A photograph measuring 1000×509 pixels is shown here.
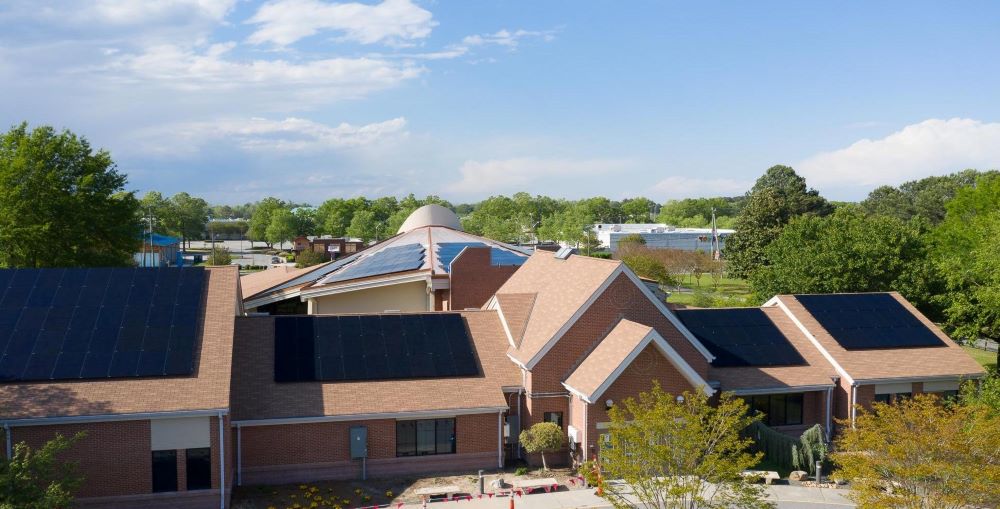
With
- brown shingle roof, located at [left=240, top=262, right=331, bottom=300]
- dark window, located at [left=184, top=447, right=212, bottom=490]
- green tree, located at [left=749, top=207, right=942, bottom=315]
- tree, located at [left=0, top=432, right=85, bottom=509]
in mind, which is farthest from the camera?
brown shingle roof, located at [left=240, top=262, right=331, bottom=300]

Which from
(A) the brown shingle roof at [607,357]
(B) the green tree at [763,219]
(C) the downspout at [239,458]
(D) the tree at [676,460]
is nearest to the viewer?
(D) the tree at [676,460]

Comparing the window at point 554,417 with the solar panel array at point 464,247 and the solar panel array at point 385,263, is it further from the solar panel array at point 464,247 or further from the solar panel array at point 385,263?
the solar panel array at point 385,263

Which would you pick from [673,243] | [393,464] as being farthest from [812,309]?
[673,243]

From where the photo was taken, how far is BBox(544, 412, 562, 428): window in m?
26.8

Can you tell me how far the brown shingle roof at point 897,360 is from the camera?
30109 millimetres


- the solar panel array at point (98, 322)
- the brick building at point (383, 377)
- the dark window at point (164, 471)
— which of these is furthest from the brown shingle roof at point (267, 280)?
the dark window at point (164, 471)

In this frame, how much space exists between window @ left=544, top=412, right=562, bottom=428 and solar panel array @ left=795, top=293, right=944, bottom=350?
522 inches

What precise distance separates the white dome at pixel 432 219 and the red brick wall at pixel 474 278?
108 ft

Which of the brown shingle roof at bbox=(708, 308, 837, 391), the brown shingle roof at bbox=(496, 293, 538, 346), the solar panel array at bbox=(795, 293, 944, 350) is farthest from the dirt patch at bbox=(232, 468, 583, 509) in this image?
the solar panel array at bbox=(795, 293, 944, 350)

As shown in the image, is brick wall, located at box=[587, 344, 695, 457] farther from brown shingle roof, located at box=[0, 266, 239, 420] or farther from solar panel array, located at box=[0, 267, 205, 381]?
solar panel array, located at box=[0, 267, 205, 381]

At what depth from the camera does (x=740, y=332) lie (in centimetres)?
3188

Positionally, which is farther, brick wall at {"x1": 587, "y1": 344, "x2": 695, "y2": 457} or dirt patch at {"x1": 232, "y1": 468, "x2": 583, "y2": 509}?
brick wall at {"x1": 587, "y1": 344, "x2": 695, "y2": 457}

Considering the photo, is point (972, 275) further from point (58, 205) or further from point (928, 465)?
point (58, 205)

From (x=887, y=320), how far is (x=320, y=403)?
2504 centimetres
